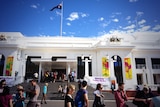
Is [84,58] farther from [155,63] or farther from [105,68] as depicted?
[155,63]

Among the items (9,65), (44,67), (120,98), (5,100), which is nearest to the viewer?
(5,100)

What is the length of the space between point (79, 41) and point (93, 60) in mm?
4402

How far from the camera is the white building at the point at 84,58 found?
19547mm

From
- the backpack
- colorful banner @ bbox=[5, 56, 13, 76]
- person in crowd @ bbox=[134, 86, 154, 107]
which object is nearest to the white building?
colorful banner @ bbox=[5, 56, 13, 76]

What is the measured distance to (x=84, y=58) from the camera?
21.6 metres

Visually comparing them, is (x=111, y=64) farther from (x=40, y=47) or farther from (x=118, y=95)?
(x=118, y=95)

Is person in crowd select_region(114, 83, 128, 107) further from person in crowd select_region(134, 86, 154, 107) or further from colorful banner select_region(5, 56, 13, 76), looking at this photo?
colorful banner select_region(5, 56, 13, 76)

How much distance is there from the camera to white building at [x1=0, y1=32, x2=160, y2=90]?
770 inches

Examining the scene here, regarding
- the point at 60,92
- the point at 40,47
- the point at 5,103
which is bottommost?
the point at 60,92

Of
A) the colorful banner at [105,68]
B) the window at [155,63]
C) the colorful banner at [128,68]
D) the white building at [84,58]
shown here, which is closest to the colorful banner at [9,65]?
the white building at [84,58]

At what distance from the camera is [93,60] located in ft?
69.6

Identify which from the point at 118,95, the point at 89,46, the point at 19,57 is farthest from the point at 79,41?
the point at 118,95

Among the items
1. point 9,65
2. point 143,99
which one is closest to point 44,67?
point 9,65

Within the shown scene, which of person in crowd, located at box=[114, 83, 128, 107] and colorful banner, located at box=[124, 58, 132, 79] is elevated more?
colorful banner, located at box=[124, 58, 132, 79]
